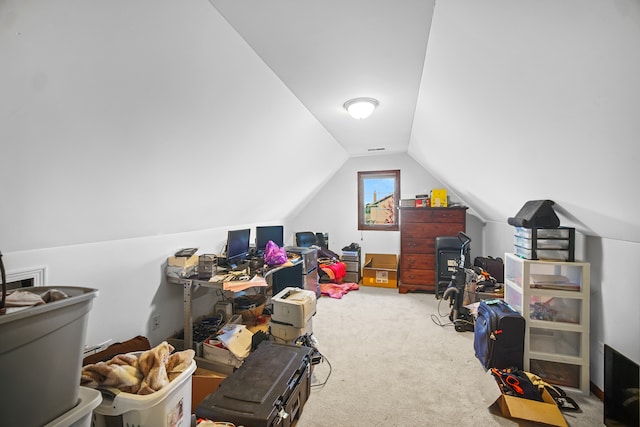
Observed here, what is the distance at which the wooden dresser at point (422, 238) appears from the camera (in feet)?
13.9

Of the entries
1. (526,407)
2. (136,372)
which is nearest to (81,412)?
(136,372)

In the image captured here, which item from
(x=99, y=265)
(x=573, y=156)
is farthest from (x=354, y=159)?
(x=99, y=265)

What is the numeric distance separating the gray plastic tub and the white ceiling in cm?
150

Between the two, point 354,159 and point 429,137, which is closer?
point 429,137

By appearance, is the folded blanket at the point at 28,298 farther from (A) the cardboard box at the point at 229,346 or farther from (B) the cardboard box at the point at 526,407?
(B) the cardboard box at the point at 526,407

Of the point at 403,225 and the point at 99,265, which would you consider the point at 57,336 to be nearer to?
the point at 99,265

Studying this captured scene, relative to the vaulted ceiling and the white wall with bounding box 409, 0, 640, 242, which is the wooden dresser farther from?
the white wall with bounding box 409, 0, 640, 242

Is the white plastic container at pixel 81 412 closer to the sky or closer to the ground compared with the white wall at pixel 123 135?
closer to the ground

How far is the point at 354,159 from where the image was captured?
17.7 feet

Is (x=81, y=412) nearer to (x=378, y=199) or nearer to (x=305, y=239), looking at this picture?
(x=305, y=239)

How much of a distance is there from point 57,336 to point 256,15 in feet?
5.37

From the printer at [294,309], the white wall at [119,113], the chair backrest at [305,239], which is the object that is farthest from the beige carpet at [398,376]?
the white wall at [119,113]

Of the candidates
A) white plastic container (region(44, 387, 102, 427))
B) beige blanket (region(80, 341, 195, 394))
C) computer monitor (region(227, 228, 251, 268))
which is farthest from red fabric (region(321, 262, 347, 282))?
white plastic container (region(44, 387, 102, 427))

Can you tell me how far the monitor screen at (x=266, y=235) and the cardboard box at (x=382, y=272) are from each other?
1859 millimetres
